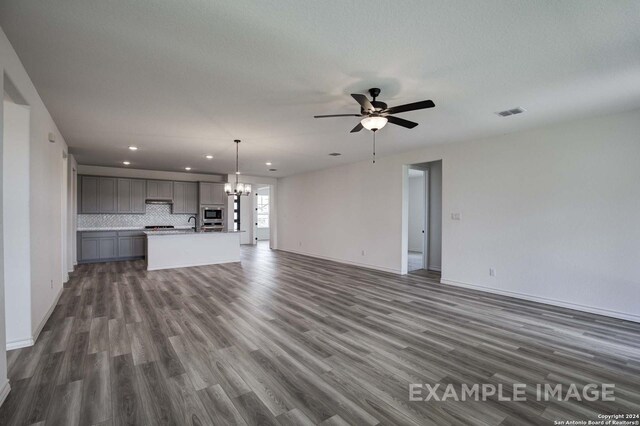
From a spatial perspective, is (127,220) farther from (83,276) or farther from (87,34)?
(87,34)

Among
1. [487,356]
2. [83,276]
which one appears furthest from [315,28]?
[83,276]

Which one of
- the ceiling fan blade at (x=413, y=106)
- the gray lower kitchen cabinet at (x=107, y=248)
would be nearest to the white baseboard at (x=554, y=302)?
the ceiling fan blade at (x=413, y=106)

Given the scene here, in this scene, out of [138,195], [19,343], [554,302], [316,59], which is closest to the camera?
[316,59]

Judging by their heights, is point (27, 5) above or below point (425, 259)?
above

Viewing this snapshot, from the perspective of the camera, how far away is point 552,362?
2.60 m

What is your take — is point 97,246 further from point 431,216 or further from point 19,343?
point 431,216

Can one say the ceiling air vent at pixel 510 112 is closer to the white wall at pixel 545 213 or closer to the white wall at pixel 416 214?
the white wall at pixel 545 213

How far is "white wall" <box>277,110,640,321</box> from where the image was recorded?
3686mm

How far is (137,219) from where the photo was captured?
28.3 feet

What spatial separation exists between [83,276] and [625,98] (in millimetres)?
9207

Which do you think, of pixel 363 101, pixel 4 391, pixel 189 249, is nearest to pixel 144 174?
pixel 189 249

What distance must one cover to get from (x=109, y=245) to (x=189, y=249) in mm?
2613

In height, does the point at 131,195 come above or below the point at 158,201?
above

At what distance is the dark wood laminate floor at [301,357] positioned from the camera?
1.94 metres
